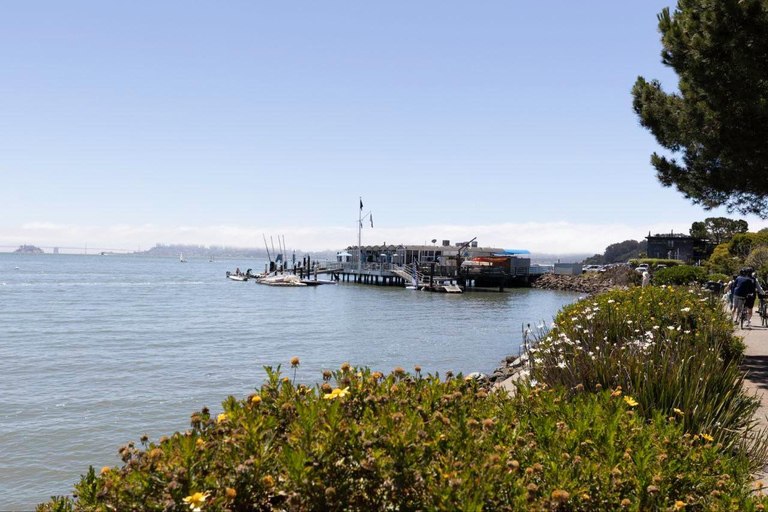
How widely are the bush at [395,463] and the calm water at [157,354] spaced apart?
693cm

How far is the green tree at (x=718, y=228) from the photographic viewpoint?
Result: 85875 millimetres

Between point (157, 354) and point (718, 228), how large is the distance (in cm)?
9053

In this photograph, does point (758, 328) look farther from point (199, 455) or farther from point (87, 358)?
point (87, 358)

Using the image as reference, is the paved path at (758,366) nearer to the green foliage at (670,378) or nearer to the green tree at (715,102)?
the green foliage at (670,378)

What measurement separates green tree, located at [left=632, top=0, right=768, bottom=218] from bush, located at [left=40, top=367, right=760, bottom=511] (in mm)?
8341

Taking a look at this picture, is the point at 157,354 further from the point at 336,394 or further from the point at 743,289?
the point at 336,394

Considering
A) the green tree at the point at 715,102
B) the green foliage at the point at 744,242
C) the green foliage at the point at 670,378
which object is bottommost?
the green foliage at the point at 670,378

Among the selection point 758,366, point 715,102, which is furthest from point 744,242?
point 715,102

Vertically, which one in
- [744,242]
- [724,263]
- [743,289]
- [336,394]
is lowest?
[743,289]

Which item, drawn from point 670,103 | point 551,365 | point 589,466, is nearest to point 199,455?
point 589,466

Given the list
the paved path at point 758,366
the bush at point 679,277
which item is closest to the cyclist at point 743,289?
the paved path at point 758,366

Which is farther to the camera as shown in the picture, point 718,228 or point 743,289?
point 718,228

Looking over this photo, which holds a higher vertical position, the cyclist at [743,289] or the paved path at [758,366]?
the cyclist at [743,289]

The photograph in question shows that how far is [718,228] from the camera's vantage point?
90.8m
